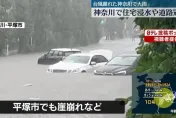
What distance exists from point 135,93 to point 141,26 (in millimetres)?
569

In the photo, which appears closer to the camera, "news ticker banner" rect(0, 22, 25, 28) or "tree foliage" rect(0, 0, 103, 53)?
"news ticker banner" rect(0, 22, 25, 28)

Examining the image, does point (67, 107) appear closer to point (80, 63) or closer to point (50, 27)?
point (50, 27)

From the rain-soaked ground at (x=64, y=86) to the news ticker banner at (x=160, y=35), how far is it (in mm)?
933

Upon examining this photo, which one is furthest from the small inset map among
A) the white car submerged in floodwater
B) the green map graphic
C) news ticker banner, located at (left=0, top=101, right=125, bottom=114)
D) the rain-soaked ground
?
the white car submerged in floodwater

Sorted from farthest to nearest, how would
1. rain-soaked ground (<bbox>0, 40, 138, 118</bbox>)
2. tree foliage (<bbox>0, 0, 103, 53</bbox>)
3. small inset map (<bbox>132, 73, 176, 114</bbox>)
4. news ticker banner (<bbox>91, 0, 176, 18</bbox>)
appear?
rain-soaked ground (<bbox>0, 40, 138, 118</bbox>)
tree foliage (<bbox>0, 0, 103, 53</bbox>)
small inset map (<bbox>132, 73, 176, 114</bbox>)
news ticker banner (<bbox>91, 0, 176, 18</bbox>)

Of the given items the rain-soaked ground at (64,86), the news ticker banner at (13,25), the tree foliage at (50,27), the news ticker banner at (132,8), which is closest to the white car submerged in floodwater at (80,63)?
the rain-soaked ground at (64,86)

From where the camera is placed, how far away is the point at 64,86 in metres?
5.86

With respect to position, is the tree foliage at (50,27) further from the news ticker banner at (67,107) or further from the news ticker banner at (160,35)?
the news ticker banner at (160,35)

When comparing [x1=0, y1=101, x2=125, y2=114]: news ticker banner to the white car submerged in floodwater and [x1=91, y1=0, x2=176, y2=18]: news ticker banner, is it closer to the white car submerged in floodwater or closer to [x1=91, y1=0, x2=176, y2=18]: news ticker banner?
[x1=91, y1=0, x2=176, y2=18]: news ticker banner

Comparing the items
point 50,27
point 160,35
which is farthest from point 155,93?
point 50,27

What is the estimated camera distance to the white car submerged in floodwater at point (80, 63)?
6.07 metres

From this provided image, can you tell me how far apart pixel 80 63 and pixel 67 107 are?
507cm

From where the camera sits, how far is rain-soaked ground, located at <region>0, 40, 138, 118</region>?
4.28m

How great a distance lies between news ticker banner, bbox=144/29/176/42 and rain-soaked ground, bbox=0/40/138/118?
93 cm
